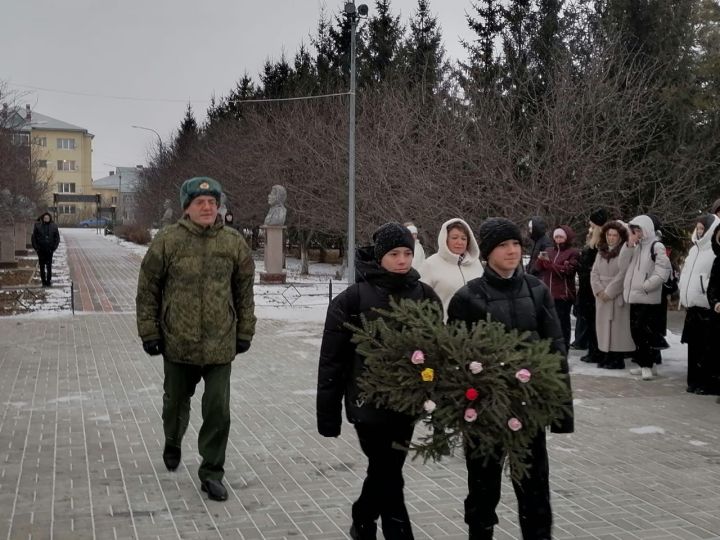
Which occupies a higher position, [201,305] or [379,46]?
[379,46]

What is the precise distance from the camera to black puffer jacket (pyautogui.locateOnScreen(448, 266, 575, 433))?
13.2ft

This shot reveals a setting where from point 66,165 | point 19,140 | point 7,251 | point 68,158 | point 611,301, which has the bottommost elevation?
point 7,251

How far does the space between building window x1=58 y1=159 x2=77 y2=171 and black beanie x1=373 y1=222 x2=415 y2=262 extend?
128 meters

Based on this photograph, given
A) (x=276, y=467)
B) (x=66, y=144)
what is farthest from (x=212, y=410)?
(x=66, y=144)

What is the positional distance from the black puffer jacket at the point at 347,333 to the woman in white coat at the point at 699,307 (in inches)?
216

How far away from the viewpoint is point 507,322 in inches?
158

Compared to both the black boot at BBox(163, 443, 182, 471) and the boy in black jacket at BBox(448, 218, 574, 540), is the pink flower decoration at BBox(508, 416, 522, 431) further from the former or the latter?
the black boot at BBox(163, 443, 182, 471)

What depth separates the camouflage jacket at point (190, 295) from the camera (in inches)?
208

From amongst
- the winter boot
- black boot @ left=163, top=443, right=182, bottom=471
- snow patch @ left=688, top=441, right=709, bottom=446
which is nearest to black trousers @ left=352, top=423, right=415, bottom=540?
the winter boot

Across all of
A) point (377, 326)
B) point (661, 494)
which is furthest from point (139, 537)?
point (661, 494)

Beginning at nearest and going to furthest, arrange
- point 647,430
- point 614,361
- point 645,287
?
point 647,430
point 645,287
point 614,361

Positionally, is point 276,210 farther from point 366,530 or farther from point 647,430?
point 366,530

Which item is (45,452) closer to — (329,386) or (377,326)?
(329,386)

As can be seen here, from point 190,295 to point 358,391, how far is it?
1659 millimetres
